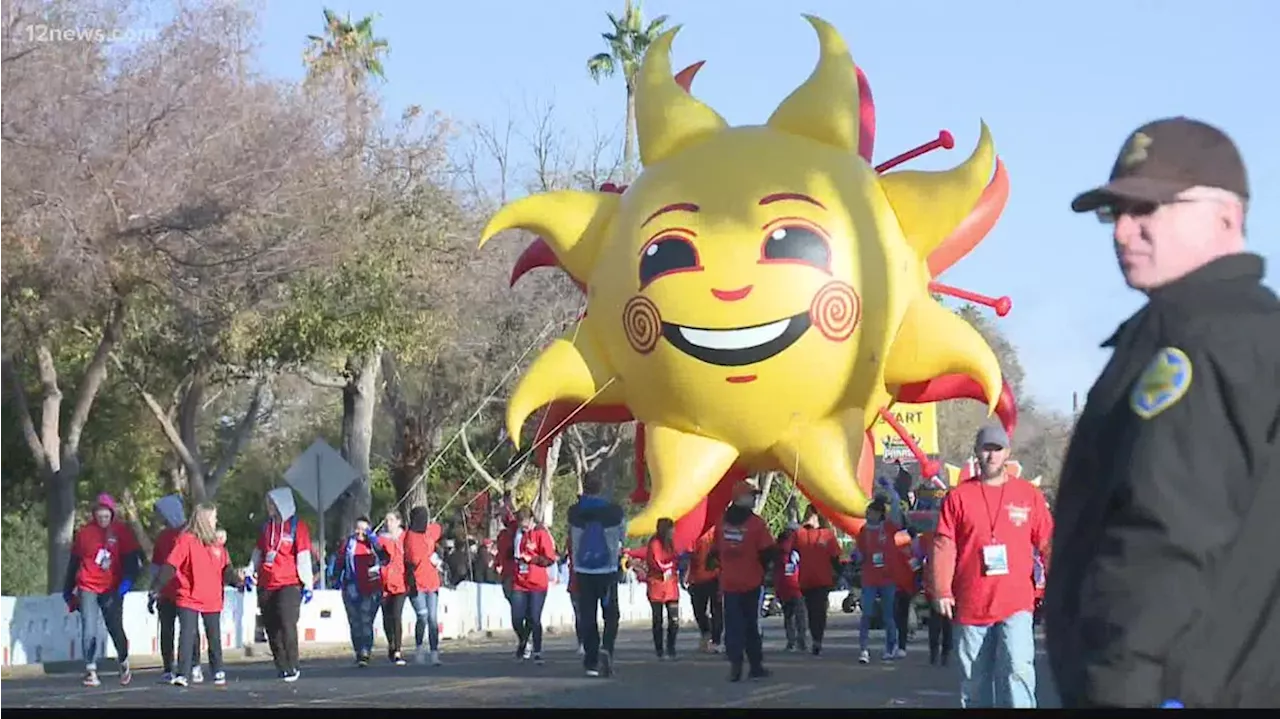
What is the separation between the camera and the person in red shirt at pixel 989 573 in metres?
10.5

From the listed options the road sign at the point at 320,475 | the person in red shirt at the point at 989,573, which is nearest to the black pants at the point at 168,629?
the road sign at the point at 320,475

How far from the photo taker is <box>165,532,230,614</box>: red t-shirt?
16984 millimetres

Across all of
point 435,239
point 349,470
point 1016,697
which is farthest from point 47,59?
point 1016,697

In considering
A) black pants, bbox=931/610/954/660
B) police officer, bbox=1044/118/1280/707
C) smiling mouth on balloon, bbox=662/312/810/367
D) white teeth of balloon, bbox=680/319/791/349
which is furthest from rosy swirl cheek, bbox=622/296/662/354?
police officer, bbox=1044/118/1280/707

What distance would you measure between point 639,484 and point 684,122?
3.31 meters

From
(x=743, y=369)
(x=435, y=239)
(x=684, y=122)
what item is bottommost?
(x=743, y=369)

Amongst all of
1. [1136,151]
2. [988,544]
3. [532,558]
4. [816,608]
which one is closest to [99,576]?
[532,558]

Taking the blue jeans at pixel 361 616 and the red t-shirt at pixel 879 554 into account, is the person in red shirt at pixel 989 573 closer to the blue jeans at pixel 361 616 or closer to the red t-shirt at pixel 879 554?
the red t-shirt at pixel 879 554

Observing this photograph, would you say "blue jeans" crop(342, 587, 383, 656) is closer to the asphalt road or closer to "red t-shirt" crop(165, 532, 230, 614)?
the asphalt road

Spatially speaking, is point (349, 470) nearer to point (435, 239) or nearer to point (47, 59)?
point (47, 59)

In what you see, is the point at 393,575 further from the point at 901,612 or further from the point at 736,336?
the point at 736,336

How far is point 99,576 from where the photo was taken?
703 inches

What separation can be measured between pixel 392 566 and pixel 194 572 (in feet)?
11.3

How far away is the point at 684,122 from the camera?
15359 millimetres
